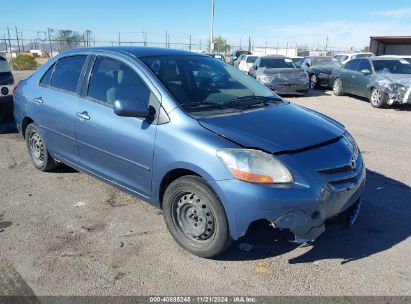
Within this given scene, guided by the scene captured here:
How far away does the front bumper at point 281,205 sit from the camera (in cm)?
287

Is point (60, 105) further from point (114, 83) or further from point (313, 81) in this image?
point (313, 81)

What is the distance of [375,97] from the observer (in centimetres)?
1184

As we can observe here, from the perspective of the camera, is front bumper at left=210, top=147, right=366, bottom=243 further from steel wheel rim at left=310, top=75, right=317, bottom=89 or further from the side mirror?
steel wheel rim at left=310, top=75, right=317, bottom=89

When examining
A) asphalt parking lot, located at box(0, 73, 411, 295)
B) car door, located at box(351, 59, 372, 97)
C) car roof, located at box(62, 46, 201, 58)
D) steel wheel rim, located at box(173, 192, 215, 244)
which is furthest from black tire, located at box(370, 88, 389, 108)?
steel wheel rim, located at box(173, 192, 215, 244)

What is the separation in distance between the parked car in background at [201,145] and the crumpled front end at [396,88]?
314 inches

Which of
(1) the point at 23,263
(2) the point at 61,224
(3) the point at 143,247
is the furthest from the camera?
(2) the point at 61,224

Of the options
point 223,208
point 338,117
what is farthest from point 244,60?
point 223,208

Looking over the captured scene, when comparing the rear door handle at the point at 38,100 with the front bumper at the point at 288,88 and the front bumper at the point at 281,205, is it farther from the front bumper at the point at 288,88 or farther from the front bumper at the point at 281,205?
the front bumper at the point at 288,88

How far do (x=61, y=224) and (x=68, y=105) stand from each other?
1324mm

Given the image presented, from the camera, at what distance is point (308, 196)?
289 centimetres

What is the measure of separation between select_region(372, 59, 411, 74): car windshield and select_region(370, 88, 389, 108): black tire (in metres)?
0.79

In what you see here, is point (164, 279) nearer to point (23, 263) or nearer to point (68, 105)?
point (23, 263)

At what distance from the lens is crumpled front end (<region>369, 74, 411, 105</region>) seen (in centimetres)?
1078

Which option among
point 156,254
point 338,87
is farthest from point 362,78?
point 156,254
